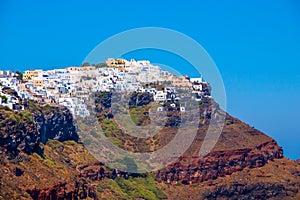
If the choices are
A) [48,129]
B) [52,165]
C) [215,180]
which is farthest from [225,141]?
[52,165]

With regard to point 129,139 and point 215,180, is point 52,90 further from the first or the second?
point 215,180

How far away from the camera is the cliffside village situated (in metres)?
101

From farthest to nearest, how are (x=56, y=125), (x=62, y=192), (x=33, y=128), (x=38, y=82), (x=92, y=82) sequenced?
(x=92, y=82) → (x=38, y=82) → (x=56, y=125) → (x=33, y=128) → (x=62, y=192)

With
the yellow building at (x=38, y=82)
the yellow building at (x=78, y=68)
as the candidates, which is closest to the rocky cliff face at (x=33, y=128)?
the yellow building at (x=38, y=82)

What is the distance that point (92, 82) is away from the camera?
111312 millimetres

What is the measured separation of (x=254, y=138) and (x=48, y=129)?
27.4 m

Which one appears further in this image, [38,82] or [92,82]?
[92,82]

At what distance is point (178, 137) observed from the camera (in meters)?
99.3

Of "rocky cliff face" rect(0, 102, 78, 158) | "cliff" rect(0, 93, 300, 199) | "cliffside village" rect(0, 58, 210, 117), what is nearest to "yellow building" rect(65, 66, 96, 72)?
"cliffside village" rect(0, 58, 210, 117)

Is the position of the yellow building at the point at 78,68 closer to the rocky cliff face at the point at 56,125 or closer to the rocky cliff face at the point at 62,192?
the rocky cliff face at the point at 56,125

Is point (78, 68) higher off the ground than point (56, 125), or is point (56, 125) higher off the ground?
point (78, 68)

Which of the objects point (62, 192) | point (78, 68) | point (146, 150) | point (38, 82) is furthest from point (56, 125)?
point (78, 68)

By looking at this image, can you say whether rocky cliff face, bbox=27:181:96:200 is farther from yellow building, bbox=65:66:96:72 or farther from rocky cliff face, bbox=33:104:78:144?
yellow building, bbox=65:66:96:72

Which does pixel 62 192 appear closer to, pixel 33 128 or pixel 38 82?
pixel 33 128
